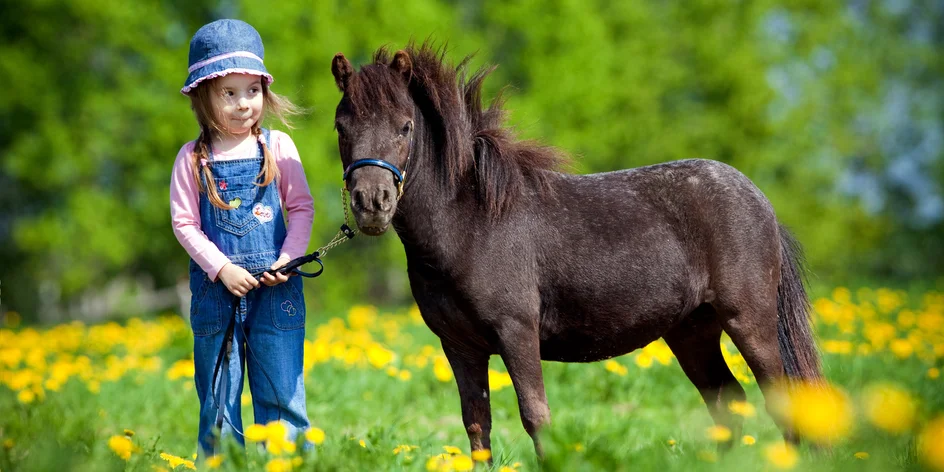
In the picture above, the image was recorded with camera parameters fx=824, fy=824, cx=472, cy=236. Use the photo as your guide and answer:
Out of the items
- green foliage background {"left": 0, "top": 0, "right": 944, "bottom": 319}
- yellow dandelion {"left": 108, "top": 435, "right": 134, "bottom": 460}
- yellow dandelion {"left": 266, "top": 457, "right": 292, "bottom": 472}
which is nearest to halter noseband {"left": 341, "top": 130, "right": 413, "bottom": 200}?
yellow dandelion {"left": 266, "top": 457, "right": 292, "bottom": 472}

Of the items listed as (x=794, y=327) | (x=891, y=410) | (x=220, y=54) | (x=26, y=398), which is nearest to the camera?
(x=891, y=410)

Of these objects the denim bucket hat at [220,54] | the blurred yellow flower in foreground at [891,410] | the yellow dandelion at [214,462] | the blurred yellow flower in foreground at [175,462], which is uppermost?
the denim bucket hat at [220,54]

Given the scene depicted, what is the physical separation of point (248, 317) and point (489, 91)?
1406 cm

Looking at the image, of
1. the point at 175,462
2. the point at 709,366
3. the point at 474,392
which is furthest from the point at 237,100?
the point at 709,366

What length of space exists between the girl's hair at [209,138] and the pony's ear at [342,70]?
1.53ft

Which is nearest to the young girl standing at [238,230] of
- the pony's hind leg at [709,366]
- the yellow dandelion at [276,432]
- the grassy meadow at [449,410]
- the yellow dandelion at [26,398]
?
the grassy meadow at [449,410]

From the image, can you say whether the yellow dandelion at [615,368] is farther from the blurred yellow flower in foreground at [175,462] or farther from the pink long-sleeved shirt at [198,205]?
the blurred yellow flower in foreground at [175,462]

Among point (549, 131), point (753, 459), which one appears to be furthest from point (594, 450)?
point (549, 131)

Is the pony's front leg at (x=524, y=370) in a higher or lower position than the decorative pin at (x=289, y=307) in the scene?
lower

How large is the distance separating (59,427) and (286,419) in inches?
51.9

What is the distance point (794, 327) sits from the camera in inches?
170

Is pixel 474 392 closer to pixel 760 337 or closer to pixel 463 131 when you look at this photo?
pixel 463 131

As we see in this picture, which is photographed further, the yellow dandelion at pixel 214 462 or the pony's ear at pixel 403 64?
the pony's ear at pixel 403 64

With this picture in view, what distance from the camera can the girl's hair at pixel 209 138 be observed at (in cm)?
376
